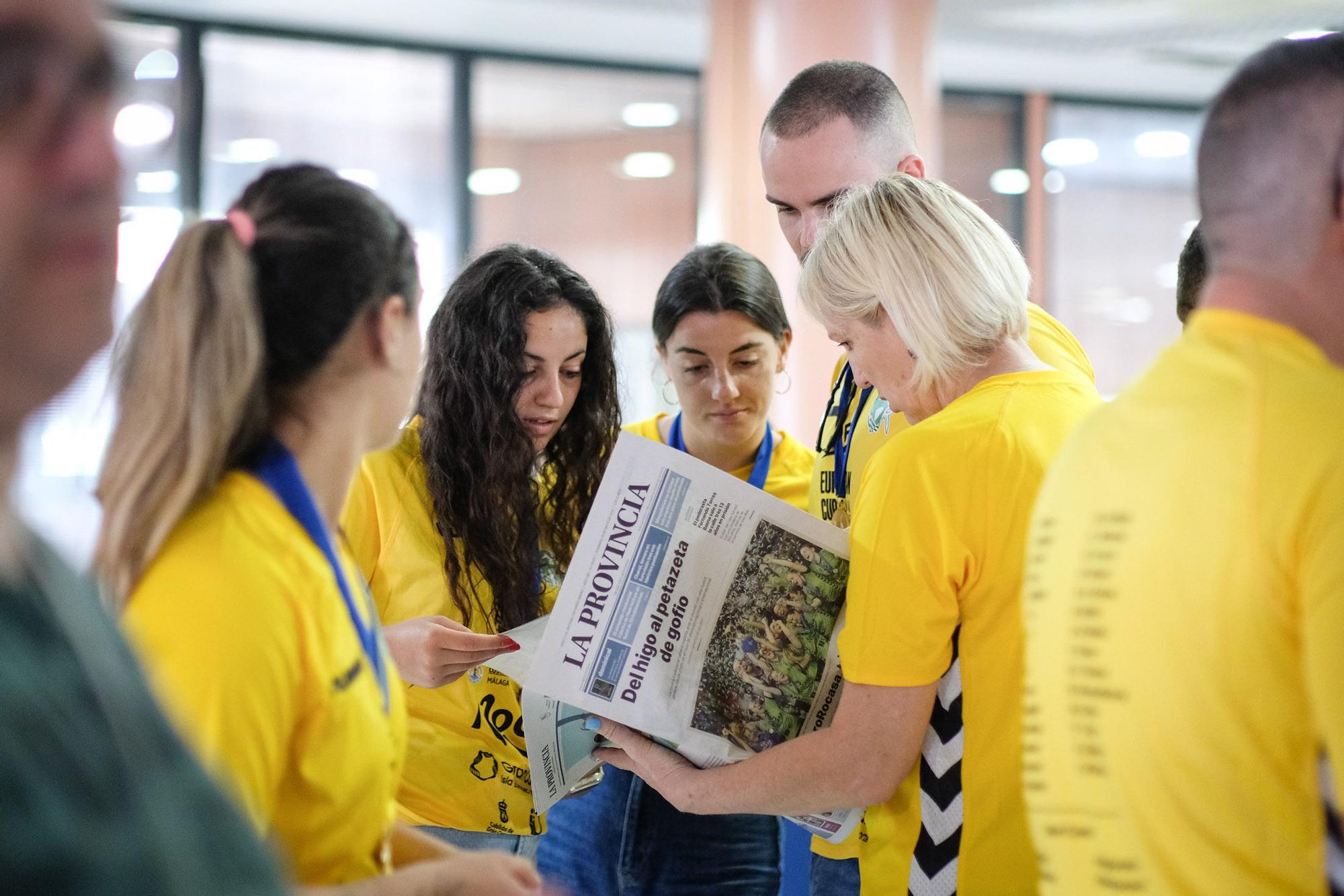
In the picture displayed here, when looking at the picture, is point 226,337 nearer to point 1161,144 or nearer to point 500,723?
point 500,723

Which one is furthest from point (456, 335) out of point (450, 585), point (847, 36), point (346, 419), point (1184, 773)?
point (847, 36)

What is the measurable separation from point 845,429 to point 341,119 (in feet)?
16.2

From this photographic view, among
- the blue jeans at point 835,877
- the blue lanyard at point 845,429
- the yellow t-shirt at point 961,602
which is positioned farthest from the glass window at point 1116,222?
the yellow t-shirt at point 961,602

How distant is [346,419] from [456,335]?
2.94ft

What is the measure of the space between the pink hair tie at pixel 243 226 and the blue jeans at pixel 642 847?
49.6 inches

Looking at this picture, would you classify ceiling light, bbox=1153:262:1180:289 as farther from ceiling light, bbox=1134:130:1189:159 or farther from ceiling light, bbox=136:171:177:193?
ceiling light, bbox=136:171:177:193

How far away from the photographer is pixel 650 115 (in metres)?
6.85

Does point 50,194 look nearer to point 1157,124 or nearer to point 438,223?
point 438,223

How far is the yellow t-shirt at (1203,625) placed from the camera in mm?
822

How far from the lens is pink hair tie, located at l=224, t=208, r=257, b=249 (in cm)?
103

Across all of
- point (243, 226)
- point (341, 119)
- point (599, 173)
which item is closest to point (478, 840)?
point (243, 226)

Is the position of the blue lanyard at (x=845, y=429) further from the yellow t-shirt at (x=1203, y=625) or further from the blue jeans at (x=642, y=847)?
the yellow t-shirt at (x=1203, y=625)

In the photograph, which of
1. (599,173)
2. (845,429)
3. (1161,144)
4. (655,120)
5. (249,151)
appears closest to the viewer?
(845,429)

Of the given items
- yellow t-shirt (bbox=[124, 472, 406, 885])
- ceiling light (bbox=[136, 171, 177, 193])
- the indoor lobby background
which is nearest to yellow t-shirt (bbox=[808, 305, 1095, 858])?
yellow t-shirt (bbox=[124, 472, 406, 885])
